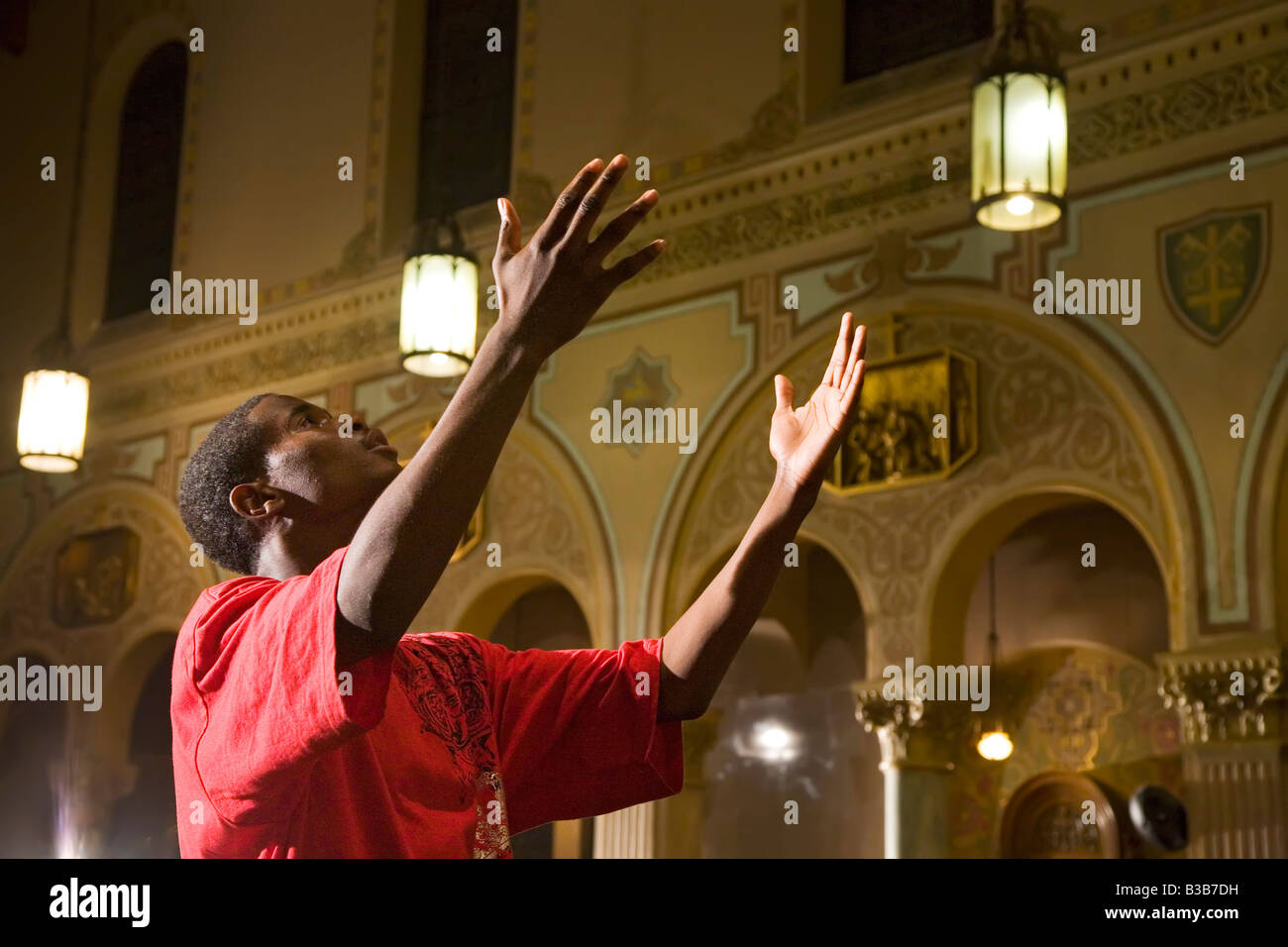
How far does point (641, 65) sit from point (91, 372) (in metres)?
4.29

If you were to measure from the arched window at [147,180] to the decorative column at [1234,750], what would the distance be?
6.96 meters

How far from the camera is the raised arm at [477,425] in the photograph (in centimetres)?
141

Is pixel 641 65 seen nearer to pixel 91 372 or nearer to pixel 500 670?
pixel 91 372

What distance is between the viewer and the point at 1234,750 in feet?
17.7

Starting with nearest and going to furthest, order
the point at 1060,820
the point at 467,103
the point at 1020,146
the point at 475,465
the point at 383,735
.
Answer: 1. the point at 475,465
2. the point at 383,735
3. the point at 1020,146
4. the point at 1060,820
5. the point at 467,103

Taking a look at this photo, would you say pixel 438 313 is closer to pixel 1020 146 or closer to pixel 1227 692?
pixel 1020 146

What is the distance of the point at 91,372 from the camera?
10023mm

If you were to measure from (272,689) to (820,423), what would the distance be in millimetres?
748

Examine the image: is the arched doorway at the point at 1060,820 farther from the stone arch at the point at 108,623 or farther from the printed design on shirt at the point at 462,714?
the printed design on shirt at the point at 462,714

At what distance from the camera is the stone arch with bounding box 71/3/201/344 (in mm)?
10273

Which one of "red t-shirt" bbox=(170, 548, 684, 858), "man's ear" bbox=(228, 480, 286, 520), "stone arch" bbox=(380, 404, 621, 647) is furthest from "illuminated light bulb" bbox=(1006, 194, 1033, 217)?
"man's ear" bbox=(228, 480, 286, 520)

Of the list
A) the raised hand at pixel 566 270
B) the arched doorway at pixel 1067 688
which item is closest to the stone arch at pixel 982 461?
the arched doorway at pixel 1067 688

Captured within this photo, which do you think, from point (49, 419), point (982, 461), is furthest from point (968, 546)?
point (49, 419)
